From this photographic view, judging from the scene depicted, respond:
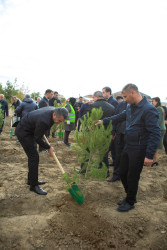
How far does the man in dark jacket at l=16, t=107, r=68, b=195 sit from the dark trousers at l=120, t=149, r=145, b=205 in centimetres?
123

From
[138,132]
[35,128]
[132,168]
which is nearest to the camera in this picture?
[138,132]

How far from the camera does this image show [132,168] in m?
2.72

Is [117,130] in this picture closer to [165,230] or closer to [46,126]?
[46,126]

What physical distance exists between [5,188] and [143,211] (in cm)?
264

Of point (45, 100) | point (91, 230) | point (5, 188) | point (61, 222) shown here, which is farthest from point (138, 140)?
point (45, 100)

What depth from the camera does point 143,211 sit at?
2.99m

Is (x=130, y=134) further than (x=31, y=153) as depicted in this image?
No

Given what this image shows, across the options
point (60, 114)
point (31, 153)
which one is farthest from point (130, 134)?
point (31, 153)

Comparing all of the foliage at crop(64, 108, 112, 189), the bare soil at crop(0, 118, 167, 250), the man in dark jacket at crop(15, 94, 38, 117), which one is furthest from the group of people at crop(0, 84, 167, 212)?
the man in dark jacket at crop(15, 94, 38, 117)

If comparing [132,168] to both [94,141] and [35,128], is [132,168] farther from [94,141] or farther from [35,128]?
[35,128]

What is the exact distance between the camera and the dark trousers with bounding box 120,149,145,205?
2664 millimetres

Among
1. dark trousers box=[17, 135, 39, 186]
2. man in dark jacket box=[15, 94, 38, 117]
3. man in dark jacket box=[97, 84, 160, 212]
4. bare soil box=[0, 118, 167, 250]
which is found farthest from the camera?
man in dark jacket box=[15, 94, 38, 117]

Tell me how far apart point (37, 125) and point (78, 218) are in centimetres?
161

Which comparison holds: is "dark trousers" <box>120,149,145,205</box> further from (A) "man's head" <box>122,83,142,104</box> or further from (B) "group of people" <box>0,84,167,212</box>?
(A) "man's head" <box>122,83,142,104</box>
